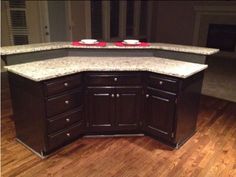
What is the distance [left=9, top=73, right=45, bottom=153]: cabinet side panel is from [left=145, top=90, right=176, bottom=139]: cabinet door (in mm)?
1215

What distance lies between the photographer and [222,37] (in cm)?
728

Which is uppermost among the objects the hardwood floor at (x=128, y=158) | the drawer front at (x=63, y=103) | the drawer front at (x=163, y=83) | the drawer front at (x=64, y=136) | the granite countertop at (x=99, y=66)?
the granite countertop at (x=99, y=66)

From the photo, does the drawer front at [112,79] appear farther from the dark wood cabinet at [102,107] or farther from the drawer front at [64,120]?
the drawer front at [64,120]

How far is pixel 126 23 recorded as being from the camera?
703 cm

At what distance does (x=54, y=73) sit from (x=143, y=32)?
627cm

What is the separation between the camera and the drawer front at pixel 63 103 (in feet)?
7.64

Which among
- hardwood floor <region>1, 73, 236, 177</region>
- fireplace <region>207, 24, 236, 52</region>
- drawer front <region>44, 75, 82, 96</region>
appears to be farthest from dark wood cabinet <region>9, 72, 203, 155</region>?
fireplace <region>207, 24, 236, 52</region>

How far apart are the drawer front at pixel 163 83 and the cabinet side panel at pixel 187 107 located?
0.28ft

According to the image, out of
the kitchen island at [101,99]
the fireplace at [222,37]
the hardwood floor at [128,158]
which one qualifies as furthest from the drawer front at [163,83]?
the fireplace at [222,37]

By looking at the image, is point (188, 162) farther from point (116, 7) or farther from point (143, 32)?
point (143, 32)

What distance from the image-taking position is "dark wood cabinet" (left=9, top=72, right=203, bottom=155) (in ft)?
7.76

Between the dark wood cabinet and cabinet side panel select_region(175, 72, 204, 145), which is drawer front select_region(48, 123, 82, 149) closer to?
the dark wood cabinet

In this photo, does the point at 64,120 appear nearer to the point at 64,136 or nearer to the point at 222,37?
the point at 64,136

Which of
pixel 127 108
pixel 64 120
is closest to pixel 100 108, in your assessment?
pixel 127 108
